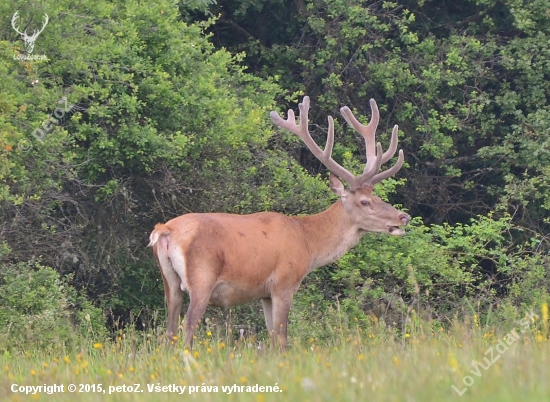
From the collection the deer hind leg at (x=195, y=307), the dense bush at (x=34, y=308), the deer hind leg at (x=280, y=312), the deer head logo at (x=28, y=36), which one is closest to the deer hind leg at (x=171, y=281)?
the deer hind leg at (x=195, y=307)

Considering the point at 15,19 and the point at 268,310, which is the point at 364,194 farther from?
the point at 15,19

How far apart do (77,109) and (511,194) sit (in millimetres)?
6391

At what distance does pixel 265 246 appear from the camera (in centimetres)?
945

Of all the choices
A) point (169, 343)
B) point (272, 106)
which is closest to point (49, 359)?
point (169, 343)

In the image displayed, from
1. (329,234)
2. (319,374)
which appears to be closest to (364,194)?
(329,234)

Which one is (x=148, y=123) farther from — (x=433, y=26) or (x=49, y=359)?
(x=433, y=26)

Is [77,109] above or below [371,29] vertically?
below

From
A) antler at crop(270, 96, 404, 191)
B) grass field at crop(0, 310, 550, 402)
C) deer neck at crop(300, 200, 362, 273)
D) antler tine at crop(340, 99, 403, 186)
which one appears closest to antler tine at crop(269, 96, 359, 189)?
antler at crop(270, 96, 404, 191)

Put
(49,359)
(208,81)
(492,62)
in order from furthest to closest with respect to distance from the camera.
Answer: (492,62), (208,81), (49,359)

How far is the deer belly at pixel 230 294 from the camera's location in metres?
9.09

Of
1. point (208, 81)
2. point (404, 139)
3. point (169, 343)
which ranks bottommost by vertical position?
point (169, 343)

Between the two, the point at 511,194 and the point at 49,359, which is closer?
the point at 49,359

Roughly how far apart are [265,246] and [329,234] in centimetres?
110

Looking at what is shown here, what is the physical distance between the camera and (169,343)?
330 inches
